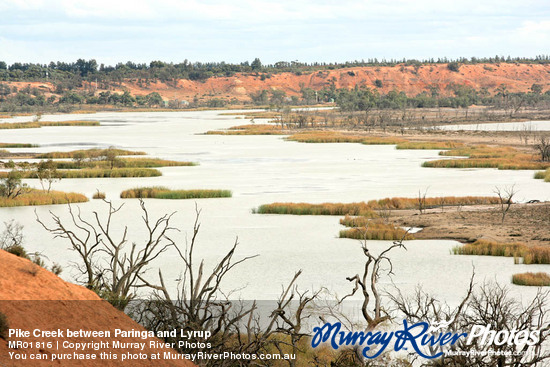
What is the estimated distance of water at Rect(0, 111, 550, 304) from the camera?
14852 millimetres

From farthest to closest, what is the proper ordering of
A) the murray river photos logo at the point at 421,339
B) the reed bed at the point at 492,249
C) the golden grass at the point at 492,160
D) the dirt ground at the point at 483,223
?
the golden grass at the point at 492,160, the dirt ground at the point at 483,223, the reed bed at the point at 492,249, the murray river photos logo at the point at 421,339

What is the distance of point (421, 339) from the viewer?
10203mm

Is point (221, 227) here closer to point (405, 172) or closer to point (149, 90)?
point (405, 172)

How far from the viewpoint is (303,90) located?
142750 millimetres

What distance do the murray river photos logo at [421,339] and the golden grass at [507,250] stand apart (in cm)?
656

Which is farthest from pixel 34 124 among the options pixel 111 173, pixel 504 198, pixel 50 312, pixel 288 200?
pixel 50 312

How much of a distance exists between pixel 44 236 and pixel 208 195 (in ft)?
27.0

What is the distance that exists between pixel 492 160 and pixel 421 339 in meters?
27.6

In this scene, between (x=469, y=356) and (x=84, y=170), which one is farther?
(x=84, y=170)

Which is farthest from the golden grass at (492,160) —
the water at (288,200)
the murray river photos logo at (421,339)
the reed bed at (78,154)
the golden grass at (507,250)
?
the murray river photos logo at (421,339)

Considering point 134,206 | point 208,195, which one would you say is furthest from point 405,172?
point 134,206

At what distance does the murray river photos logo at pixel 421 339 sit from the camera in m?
8.06

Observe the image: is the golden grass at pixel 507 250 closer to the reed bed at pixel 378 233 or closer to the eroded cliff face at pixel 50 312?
the reed bed at pixel 378 233

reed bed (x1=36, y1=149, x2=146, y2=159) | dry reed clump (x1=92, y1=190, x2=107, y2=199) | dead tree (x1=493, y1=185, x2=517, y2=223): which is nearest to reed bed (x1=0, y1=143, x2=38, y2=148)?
reed bed (x1=36, y1=149, x2=146, y2=159)
